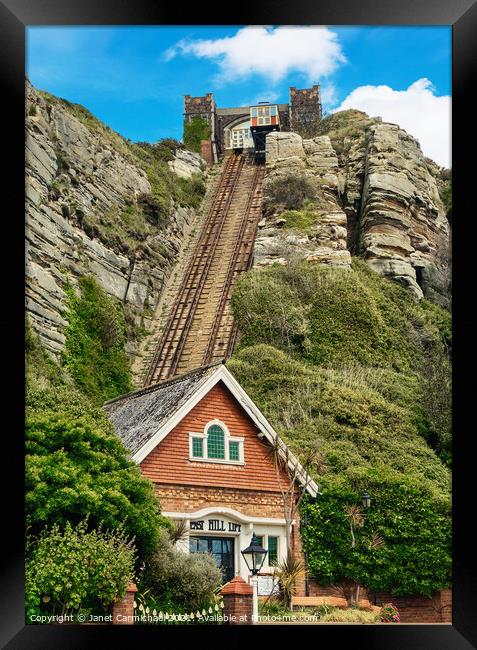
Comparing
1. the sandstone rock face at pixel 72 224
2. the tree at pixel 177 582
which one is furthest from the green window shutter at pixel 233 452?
the sandstone rock face at pixel 72 224

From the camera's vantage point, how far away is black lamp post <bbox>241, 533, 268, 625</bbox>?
64.4ft

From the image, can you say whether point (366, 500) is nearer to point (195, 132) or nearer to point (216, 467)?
point (216, 467)

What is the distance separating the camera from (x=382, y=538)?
981 inches

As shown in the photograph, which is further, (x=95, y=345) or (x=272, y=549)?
(x=95, y=345)

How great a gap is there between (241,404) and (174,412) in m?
1.64

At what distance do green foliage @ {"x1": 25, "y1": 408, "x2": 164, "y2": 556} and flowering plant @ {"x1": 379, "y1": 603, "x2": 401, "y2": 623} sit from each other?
16.4 feet

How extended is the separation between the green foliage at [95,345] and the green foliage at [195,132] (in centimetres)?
2342

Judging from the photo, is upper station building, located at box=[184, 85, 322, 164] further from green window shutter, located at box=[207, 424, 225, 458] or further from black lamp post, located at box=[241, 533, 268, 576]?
black lamp post, located at box=[241, 533, 268, 576]

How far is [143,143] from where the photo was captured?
60562mm

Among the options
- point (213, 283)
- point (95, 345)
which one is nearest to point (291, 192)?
point (213, 283)

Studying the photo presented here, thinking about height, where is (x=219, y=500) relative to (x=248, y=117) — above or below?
below

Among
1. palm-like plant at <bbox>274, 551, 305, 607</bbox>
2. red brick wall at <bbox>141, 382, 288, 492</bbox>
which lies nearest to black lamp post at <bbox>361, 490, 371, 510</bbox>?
red brick wall at <bbox>141, 382, 288, 492</bbox>
